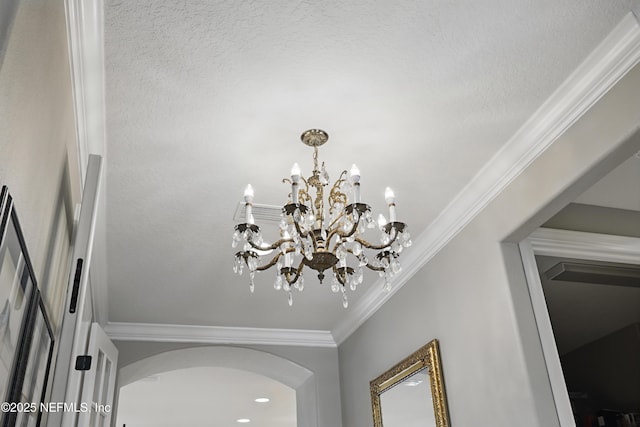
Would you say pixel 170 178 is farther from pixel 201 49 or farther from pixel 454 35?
pixel 454 35

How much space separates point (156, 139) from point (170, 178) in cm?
31

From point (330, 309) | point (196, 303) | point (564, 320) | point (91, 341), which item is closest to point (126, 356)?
point (196, 303)

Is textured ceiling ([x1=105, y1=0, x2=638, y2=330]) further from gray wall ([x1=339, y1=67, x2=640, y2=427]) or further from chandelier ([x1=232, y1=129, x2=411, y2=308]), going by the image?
chandelier ([x1=232, y1=129, x2=411, y2=308])

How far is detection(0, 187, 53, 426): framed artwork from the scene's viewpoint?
1.19m

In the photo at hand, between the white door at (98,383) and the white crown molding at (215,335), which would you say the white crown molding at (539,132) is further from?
the white door at (98,383)

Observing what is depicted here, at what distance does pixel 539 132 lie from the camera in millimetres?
2592

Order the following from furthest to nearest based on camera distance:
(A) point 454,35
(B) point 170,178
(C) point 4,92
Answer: (B) point 170,178 → (A) point 454,35 → (C) point 4,92

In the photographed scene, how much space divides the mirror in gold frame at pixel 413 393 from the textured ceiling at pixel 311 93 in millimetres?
786

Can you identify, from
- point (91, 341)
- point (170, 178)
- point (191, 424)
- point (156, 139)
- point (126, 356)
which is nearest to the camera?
point (156, 139)

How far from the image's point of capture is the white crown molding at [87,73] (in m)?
1.92

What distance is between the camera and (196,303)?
428cm

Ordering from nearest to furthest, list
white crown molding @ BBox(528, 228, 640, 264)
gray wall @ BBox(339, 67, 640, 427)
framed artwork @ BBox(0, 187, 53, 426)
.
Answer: framed artwork @ BBox(0, 187, 53, 426) → gray wall @ BBox(339, 67, 640, 427) → white crown molding @ BBox(528, 228, 640, 264)

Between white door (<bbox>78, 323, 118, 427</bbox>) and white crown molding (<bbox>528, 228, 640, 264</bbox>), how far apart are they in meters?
2.42

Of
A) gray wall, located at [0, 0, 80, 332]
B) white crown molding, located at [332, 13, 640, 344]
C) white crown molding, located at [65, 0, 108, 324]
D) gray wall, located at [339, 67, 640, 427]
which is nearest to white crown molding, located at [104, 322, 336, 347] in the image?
gray wall, located at [339, 67, 640, 427]
